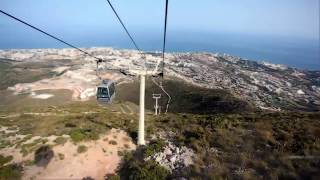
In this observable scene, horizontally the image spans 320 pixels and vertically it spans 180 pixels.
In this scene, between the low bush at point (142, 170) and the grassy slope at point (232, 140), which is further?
the low bush at point (142, 170)

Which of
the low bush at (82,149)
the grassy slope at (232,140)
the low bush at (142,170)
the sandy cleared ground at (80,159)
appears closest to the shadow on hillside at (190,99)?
Result: the grassy slope at (232,140)

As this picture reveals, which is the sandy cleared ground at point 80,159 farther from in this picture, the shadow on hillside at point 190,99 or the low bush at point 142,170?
the shadow on hillside at point 190,99

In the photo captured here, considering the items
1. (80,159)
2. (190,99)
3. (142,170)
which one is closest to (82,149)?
(80,159)

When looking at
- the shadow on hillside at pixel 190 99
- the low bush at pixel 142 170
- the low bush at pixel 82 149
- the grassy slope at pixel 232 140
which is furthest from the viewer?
the shadow on hillside at pixel 190 99

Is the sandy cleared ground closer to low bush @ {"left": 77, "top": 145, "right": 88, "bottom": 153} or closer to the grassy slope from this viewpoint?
low bush @ {"left": 77, "top": 145, "right": 88, "bottom": 153}

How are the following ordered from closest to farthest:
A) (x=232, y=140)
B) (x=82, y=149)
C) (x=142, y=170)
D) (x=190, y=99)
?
1. (x=142, y=170)
2. (x=232, y=140)
3. (x=82, y=149)
4. (x=190, y=99)

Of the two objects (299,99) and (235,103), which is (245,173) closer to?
(235,103)

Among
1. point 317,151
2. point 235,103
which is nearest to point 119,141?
point 317,151

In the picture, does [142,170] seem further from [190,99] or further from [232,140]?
[190,99]

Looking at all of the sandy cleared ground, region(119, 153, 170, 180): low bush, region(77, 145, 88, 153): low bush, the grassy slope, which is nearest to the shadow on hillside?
the grassy slope

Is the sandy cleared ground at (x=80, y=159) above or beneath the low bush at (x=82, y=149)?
beneath

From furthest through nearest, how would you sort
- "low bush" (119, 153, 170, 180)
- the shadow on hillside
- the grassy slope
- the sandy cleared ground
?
the shadow on hillside → the sandy cleared ground → "low bush" (119, 153, 170, 180) → the grassy slope
